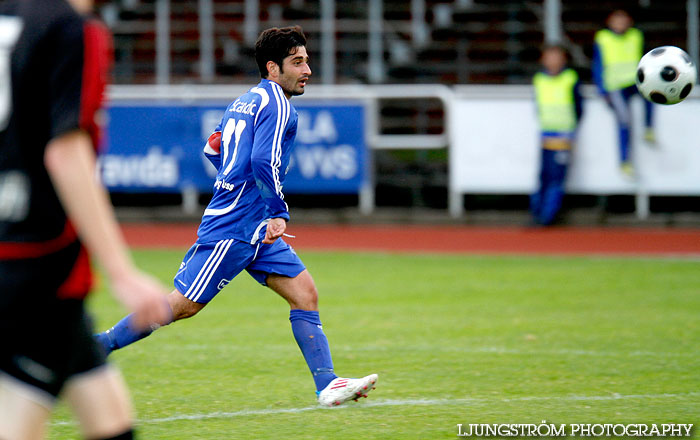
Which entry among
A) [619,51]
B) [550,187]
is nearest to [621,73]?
[619,51]

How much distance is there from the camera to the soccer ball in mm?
8078

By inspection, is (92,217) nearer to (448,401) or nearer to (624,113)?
(448,401)

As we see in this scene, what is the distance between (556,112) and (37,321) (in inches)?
509

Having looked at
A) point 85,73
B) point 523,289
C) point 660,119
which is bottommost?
point 523,289

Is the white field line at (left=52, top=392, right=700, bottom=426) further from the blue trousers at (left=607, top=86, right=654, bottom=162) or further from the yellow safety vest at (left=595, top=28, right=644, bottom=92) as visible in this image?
the yellow safety vest at (left=595, top=28, right=644, bottom=92)

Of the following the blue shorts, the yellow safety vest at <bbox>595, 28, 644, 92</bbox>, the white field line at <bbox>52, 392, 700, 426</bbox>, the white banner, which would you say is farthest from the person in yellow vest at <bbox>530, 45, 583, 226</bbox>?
the blue shorts

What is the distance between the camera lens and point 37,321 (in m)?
2.84

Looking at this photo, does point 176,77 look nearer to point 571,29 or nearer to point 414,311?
point 571,29

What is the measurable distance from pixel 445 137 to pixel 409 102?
877 mm

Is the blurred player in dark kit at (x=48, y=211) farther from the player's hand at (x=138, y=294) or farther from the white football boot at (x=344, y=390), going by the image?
the white football boot at (x=344, y=390)

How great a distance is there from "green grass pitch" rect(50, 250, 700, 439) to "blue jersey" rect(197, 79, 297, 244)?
3.13 feet

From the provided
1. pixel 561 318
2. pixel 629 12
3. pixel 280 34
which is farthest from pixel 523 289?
pixel 629 12

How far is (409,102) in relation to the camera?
16.5 metres

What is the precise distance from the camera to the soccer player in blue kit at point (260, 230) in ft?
18.5
